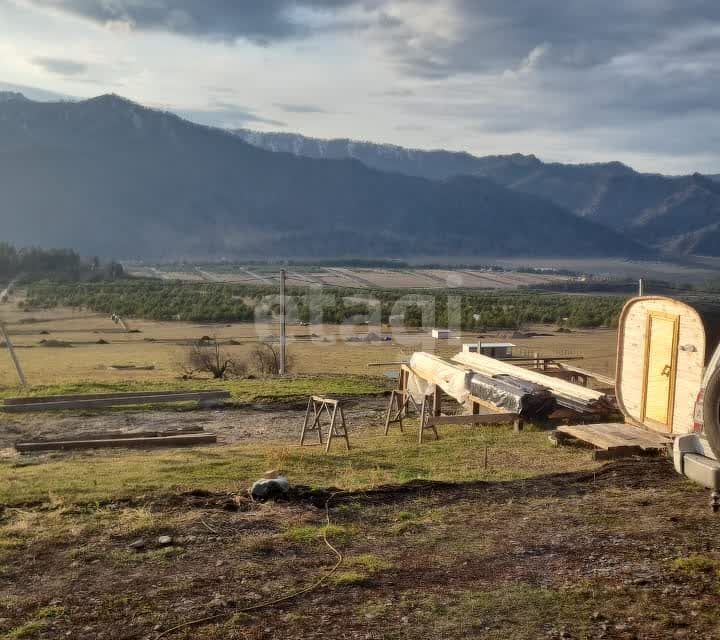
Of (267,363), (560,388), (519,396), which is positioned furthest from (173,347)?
(519,396)

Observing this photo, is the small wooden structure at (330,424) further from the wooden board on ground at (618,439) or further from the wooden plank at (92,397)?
the wooden plank at (92,397)

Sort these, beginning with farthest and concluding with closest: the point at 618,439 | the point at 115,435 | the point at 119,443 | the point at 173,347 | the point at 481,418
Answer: the point at 173,347 < the point at 481,418 < the point at 115,435 < the point at 119,443 < the point at 618,439

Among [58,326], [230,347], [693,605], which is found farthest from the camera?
[58,326]

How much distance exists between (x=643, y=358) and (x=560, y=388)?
3.31 meters

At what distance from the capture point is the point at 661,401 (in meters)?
11.0

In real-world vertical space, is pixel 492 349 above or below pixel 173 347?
above

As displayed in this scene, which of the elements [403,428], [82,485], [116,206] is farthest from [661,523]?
[116,206]

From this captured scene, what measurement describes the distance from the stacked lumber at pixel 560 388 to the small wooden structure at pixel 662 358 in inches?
53.5

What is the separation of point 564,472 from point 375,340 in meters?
29.6

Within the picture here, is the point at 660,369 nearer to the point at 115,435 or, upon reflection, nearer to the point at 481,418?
the point at 481,418

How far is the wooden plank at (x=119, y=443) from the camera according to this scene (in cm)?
1217

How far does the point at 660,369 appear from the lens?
10.9 m

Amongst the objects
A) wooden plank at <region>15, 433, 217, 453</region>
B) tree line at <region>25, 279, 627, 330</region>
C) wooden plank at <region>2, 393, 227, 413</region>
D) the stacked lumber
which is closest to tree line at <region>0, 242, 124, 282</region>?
tree line at <region>25, 279, 627, 330</region>

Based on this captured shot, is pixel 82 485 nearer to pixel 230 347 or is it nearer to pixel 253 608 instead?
pixel 253 608
